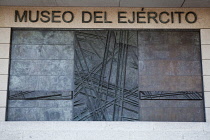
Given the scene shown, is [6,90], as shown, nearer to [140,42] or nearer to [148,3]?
[140,42]

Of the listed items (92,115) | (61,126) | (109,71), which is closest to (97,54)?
(109,71)

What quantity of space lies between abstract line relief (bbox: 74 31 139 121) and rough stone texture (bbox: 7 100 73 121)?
35cm

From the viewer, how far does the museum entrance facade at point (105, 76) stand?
795 cm

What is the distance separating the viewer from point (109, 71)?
26.6 ft

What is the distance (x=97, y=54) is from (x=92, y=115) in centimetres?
197

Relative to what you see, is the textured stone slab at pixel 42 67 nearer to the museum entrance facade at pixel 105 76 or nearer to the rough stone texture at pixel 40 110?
the museum entrance facade at pixel 105 76

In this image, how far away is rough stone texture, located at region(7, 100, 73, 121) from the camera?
26.0 ft

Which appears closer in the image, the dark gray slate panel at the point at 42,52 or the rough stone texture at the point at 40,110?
the rough stone texture at the point at 40,110

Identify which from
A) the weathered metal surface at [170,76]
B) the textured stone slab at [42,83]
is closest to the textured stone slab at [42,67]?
the textured stone slab at [42,83]

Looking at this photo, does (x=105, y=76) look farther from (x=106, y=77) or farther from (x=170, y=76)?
(x=170, y=76)

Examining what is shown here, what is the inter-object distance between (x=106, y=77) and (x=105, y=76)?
46 mm

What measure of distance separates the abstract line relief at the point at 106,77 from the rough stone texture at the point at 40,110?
348mm

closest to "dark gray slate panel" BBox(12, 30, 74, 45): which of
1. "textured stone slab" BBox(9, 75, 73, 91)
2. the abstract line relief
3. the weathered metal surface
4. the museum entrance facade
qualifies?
the museum entrance facade

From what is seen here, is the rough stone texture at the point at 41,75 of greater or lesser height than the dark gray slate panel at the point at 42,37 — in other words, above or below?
below
